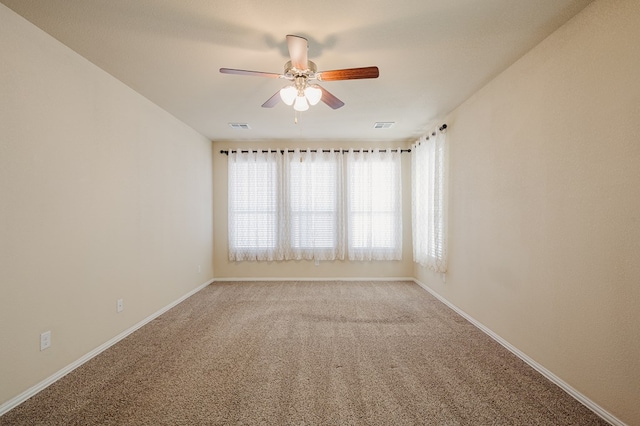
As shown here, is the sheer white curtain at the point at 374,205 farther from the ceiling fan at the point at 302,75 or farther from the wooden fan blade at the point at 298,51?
the wooden fan blade at the point at 298,51

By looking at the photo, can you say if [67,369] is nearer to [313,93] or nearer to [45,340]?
[45,340]

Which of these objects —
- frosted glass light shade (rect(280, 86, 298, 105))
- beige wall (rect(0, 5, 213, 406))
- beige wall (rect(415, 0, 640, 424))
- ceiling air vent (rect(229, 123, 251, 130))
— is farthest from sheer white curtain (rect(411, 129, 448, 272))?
beige wall (rect(0, 5, 213, 406))

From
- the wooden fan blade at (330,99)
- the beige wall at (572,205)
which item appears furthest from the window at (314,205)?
the wooden fan blade at (330,99)

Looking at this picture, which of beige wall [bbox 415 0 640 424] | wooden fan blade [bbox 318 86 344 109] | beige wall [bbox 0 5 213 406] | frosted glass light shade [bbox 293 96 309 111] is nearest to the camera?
beige wall [bbox 415 0 640 424]

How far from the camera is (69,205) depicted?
2252 mm

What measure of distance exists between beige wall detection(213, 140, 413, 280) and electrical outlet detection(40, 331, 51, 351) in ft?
10.2

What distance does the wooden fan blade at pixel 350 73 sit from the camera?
1.97 m

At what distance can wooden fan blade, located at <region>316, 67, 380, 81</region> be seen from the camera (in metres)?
1.97

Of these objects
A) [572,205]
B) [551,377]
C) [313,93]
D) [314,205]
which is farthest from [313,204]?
[551,377]

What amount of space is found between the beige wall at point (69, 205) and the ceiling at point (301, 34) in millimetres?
266

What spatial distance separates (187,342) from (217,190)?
9.84 feet

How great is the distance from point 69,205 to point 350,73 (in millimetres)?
2418

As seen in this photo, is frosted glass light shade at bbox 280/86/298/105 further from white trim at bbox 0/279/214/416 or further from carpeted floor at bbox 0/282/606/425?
white trim at bbox 0/279/214/416

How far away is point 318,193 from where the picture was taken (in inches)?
200
